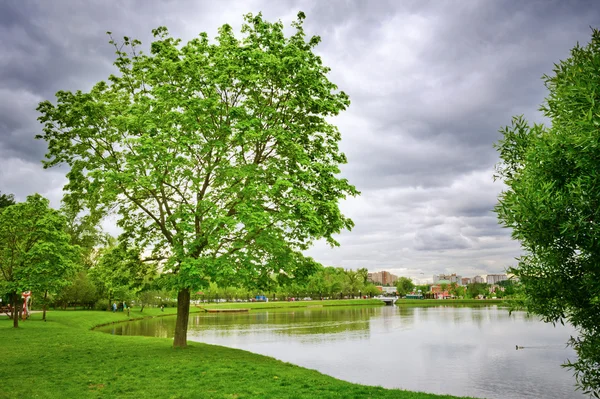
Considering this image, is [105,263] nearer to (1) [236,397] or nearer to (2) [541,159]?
(1) [236,397]

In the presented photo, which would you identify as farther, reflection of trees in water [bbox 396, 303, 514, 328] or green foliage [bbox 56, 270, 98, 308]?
reflection of trees in water [bbox 396, 303, 514, 328]

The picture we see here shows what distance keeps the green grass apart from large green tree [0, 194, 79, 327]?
9.74 meters

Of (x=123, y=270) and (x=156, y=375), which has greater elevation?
(x=123, y=270)

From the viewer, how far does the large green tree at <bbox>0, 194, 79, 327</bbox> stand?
37125mm

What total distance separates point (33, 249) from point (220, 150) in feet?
82.0

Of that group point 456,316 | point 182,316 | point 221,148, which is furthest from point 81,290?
point 456,316

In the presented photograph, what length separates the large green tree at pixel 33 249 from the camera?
37.1m

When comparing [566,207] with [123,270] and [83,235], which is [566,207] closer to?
[123,270]

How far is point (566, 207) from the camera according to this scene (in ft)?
35.1

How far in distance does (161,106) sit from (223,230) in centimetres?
827

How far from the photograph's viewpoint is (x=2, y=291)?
123 ft

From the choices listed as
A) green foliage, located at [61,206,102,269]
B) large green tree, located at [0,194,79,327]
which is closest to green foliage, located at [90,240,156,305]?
large green tree, located at [0,194,79,327]

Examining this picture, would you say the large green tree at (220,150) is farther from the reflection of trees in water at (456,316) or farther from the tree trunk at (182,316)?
the reflection of trees in water at (456,316)

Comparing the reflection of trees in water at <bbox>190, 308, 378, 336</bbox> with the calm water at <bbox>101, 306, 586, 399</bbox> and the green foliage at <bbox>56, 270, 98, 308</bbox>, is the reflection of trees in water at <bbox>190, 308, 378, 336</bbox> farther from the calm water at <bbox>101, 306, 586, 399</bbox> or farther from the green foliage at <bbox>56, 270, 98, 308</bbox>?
the green foliage at <bbox>56, 270, 98, 308</bbox>
